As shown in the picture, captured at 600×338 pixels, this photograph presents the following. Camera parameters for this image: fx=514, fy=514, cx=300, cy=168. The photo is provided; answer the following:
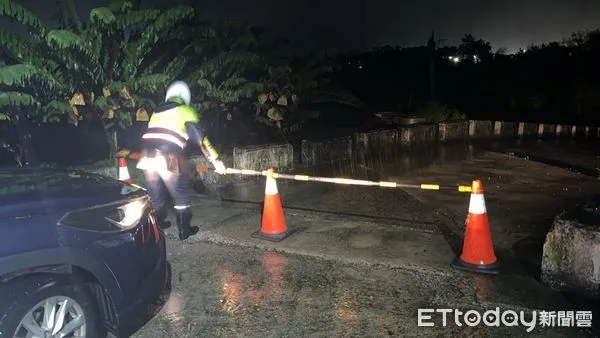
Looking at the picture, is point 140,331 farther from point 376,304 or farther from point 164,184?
point 164,184

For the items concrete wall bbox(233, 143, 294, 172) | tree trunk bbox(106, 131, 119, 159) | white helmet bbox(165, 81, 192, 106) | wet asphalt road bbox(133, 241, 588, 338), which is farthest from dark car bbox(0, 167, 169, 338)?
concrete wall bbox(233, 143, 294, 172)

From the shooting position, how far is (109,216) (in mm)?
3562

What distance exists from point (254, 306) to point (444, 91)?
3389 centimetres

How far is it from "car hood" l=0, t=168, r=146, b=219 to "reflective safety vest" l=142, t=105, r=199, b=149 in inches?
75.0

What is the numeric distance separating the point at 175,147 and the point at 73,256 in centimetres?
313

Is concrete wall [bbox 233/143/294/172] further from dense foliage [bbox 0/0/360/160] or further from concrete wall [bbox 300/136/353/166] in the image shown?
dense foliage [bbox 0/0/360/160]

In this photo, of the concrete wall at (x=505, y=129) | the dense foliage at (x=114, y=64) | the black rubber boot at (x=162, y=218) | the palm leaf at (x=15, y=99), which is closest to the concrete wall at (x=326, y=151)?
the dense foliage at (x=114, y=64)

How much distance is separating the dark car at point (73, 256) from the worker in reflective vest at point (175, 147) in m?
2.22

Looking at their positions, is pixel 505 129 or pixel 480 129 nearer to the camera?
pixel 480 129

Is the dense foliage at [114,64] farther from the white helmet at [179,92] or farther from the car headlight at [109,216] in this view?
the car headlight at [109,216]

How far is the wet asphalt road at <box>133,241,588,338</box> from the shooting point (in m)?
3.90

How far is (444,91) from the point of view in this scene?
35875 mm

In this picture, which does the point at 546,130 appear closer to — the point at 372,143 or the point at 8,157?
the point at 372,143

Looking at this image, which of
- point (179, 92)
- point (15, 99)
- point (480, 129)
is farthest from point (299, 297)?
point (480, 129)
